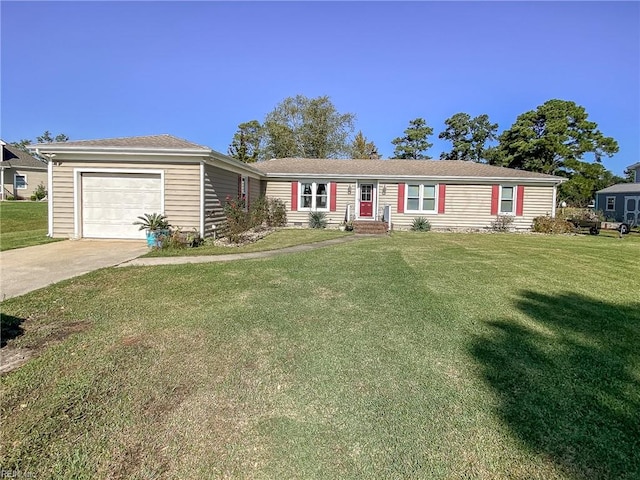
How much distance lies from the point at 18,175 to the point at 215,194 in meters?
29.5

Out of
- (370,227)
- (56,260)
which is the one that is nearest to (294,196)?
(370,227)

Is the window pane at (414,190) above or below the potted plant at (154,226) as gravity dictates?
above

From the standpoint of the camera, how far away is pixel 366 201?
61.3ft

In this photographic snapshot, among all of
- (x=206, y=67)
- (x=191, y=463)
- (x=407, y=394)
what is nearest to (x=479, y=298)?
(x=407, y=394)

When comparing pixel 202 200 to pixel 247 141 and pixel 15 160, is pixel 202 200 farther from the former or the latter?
pixel 247 141

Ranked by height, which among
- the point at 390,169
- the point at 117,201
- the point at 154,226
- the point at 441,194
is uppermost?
the point at 390,169

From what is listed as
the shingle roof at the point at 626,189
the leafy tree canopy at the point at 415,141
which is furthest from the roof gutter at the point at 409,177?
the leafy tree canopy at the point at 415,141

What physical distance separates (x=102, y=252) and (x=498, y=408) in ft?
32.7

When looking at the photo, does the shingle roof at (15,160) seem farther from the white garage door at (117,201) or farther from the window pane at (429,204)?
the window pane at (429,204)

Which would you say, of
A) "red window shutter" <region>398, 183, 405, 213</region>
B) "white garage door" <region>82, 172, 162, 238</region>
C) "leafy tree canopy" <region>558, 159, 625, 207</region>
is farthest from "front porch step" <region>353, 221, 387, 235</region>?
"leafy tree canopy" <region>558, 159, 625, 207</region>

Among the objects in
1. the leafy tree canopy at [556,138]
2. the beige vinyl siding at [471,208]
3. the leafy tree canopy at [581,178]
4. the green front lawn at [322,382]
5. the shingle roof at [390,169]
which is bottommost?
the green front lawn at [322,382]

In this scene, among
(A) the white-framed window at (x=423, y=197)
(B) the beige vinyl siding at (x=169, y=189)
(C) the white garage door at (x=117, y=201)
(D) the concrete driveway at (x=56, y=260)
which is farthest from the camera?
(A) the white-framed window at (x=423, y=197)

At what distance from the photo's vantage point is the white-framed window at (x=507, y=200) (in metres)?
17.9

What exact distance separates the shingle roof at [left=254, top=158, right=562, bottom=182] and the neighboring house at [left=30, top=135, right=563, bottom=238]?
0.05 m
